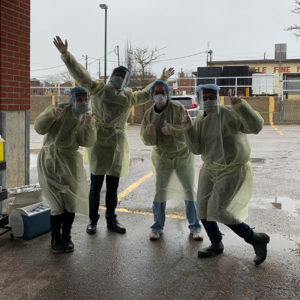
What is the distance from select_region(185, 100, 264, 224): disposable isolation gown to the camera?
11.3 feet

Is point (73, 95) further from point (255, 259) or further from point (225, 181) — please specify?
point (255, 259)

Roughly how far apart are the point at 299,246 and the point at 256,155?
261 inches

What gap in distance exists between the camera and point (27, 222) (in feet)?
13.4

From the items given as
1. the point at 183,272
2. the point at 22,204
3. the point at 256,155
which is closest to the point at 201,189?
the point at 183,272

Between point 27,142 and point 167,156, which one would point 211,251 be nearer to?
point 167,156

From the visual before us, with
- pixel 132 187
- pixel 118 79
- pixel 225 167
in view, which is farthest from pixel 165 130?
pixel 132 187

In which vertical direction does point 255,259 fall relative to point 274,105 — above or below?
below

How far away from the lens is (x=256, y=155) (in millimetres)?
10367

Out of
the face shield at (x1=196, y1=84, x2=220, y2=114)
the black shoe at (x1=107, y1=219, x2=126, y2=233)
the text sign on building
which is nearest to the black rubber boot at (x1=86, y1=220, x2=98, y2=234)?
the black shoe at (x1=107, y1=219, x2=126, y2=233)

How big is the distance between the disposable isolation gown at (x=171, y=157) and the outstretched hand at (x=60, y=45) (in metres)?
1.16

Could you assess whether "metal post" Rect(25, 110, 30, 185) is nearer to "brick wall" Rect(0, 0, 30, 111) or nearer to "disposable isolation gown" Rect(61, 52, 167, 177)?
"brick wall" Rect(0, 0, 30, 111)

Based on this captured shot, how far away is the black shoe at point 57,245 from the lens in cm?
377

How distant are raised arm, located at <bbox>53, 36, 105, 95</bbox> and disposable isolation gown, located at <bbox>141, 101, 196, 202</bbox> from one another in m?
0.72

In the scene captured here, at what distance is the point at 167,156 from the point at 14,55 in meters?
2.69
